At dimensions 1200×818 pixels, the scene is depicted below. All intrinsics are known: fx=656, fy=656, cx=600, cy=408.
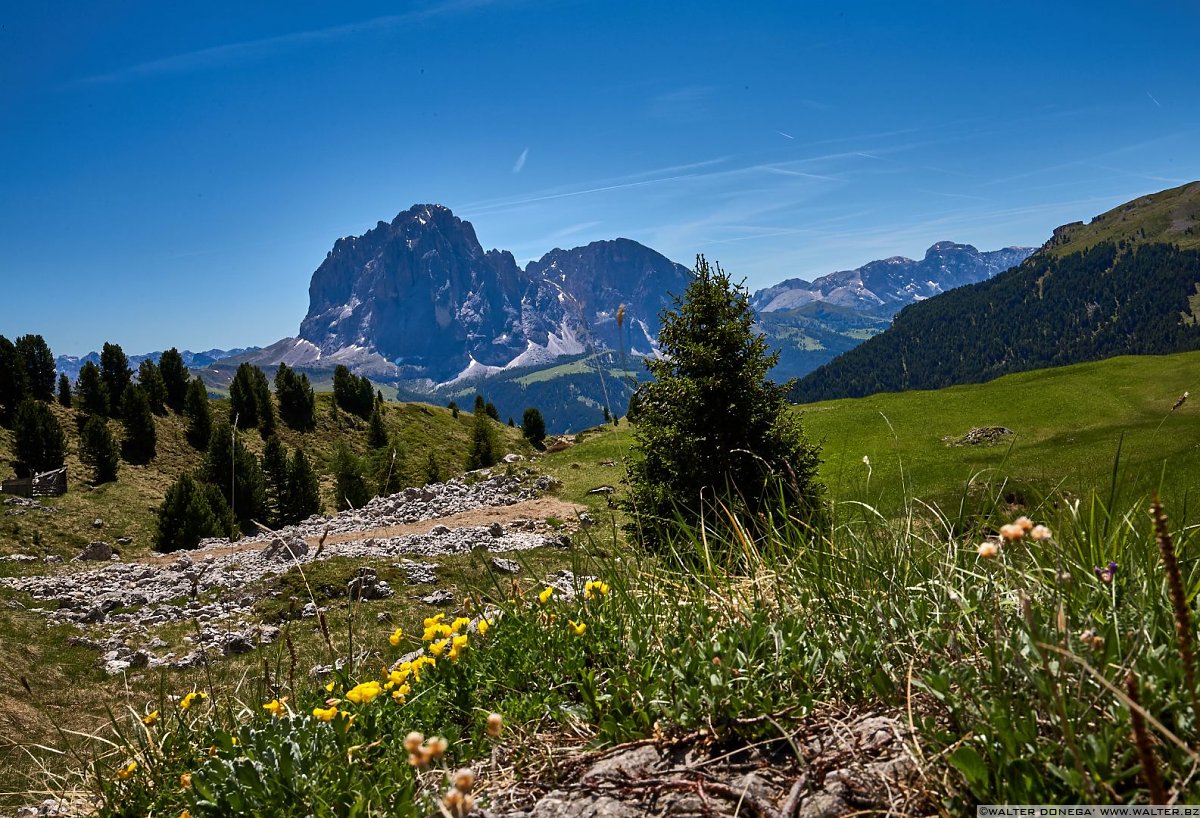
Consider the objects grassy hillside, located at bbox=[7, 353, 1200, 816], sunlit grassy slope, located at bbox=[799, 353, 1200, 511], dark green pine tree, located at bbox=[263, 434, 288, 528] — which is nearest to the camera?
grassy hillside, located at bbox=[7, 353, 1200, 816]

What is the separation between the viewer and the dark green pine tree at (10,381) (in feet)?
172

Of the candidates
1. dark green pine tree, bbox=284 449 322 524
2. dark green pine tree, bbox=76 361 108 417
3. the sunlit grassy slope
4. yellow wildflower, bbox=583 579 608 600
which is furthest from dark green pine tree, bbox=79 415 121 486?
yellow wildflower, bbox=583 579 608 600

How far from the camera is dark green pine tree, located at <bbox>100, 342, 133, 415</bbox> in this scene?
203 feet

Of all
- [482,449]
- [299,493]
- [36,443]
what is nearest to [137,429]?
[36,443]

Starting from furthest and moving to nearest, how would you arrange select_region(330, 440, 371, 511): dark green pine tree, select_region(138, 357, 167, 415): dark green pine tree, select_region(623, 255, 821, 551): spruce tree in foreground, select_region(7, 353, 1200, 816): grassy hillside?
select_region(138, 357, 167, 415): dark green pine tree < select_region(330, 440, 371, 511): dark green pine tree < select_region(623, 255, 821, 551): spruce tree in foreground < select_region(7, 353, 1200, 816): grassy hillside

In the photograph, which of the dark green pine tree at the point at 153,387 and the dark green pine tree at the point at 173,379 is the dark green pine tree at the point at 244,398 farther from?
the dark green pine tree at the point at 153,387

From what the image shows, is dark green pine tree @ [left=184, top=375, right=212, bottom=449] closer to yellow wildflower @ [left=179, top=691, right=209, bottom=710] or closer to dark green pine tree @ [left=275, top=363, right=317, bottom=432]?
dark green pine tree @ [left=275, top=363, right=317, bottom=432]

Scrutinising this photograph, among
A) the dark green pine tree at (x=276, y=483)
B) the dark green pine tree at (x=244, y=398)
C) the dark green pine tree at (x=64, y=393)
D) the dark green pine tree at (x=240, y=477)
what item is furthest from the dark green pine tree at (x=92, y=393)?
the dark green pine tree at (x=276, y=483)

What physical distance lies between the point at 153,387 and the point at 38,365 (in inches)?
347

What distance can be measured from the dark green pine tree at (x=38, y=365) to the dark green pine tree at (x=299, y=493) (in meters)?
29.0

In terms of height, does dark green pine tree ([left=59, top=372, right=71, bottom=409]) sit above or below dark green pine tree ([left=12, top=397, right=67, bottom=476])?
above

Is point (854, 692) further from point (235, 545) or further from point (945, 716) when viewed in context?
point (235, 545)

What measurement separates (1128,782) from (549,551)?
22.0 m

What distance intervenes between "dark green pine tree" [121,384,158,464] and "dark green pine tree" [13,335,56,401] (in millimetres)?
9741
